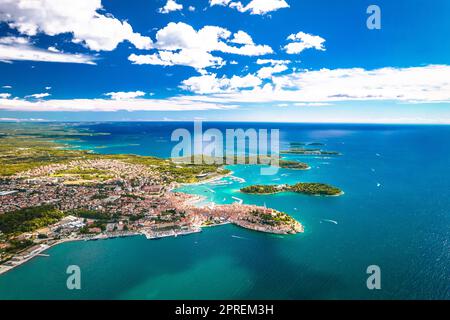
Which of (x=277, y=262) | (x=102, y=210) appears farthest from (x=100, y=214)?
(x=277, y=262)

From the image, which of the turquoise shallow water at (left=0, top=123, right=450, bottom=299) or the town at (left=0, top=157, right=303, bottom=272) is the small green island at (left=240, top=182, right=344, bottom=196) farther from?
the town at (left=0, top=157, right=303, bottom=272)

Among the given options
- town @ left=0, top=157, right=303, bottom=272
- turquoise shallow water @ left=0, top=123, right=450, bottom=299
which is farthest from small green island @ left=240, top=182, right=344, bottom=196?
town @ left=0, top=157, right=303, bottom=272

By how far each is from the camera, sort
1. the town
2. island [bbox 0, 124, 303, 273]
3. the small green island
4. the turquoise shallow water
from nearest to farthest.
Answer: the turquoise shallow water, the town, island [bbox 0, 124, 303, 273], the small green island

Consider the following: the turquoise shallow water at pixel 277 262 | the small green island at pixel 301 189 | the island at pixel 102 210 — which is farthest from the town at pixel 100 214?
the small green island at pixel 301 189

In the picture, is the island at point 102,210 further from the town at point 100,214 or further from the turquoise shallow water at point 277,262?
the turquoise shallow water at point 277,262
